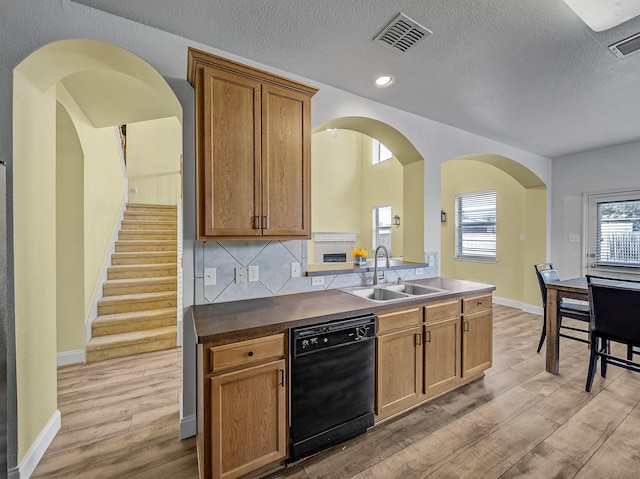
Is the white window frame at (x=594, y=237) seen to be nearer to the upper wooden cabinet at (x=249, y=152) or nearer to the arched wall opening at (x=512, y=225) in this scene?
the arched wall opening at (x=512, y=225)

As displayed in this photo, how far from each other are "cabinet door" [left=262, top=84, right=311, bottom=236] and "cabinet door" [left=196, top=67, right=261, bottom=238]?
0.21 feet

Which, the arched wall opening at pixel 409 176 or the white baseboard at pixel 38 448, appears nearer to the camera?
the white baseboard at pixel 38 448

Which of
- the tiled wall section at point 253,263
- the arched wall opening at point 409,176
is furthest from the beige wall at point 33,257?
the arched wall opening at point 409,176

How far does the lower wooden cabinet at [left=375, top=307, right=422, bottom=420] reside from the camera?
207 cm

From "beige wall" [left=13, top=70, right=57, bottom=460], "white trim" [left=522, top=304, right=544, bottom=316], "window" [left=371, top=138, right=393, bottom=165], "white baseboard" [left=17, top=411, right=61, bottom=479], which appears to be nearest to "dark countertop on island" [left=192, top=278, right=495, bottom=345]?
"beige wall" [left=13, top=70, right=57, bottom=460]

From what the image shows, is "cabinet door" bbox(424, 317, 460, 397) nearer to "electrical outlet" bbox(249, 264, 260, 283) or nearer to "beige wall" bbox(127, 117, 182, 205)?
"electrical outlet" bbox(249, 264, 260, 283)

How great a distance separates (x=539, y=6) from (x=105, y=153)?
4.80 metres

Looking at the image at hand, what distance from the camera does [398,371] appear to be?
2.17 metres

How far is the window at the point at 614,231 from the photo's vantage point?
4215mm

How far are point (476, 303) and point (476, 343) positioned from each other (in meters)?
0.37

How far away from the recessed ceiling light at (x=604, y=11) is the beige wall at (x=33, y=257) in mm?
3027

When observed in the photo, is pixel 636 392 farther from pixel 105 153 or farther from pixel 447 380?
pixel 105 153

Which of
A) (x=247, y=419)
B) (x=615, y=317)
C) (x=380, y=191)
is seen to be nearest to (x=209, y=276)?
(x=247, y=419)

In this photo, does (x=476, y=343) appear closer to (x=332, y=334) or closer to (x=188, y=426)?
(x=332, y=334)
